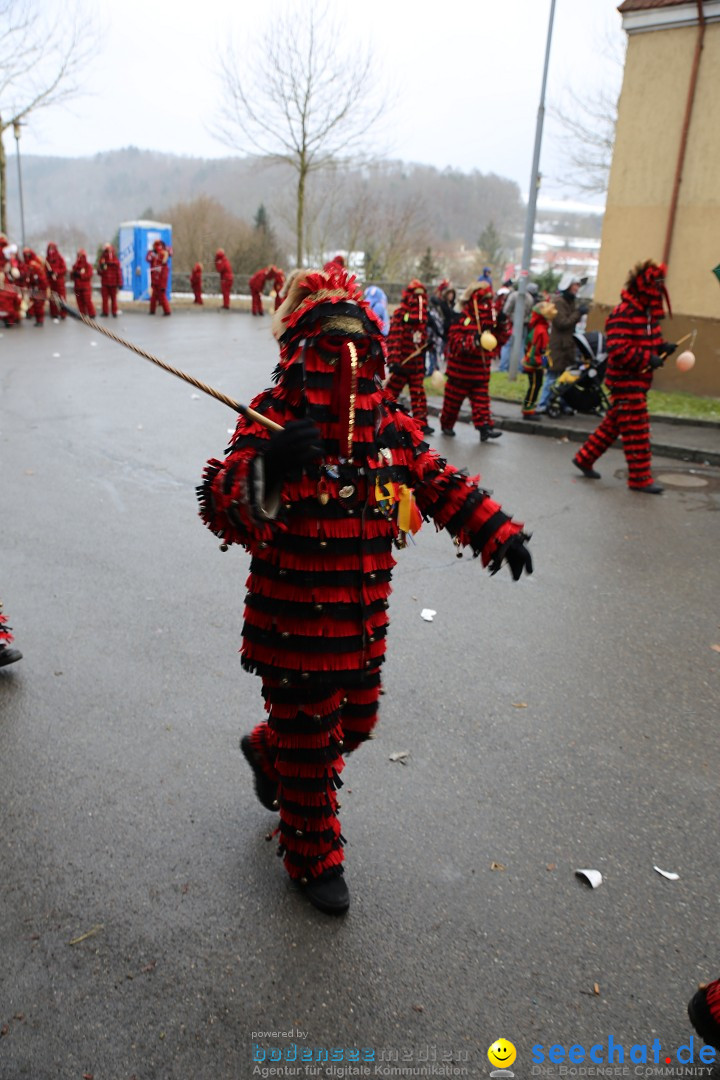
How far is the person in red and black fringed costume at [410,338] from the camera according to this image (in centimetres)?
1026

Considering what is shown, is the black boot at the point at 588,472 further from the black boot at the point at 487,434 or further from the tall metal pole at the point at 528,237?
the tall metal pole at the point at 528,237

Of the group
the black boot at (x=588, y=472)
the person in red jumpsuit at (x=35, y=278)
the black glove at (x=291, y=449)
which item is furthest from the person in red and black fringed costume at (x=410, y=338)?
the person in red jumpsuit at (x=35, y=278)

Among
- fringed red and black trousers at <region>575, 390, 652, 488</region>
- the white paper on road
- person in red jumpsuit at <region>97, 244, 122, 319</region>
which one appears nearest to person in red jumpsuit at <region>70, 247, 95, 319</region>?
person in red jumpsuit at <region>97, 244, 122, 319</region>

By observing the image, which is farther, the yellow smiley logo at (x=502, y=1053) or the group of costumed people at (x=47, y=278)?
the group of costumed people at (x=47, y=278)

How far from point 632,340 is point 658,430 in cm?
393

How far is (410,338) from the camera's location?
408 inches

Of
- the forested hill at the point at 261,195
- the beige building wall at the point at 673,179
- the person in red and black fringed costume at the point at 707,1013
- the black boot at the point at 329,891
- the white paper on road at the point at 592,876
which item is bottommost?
the white paper on road at the point at 592,876

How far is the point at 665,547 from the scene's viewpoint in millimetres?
6691

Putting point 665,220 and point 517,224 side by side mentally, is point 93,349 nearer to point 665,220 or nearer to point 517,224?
point 665,220

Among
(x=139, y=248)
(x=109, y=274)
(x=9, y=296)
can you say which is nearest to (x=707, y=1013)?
(x=9, y=296)

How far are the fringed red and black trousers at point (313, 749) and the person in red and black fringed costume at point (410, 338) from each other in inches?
304

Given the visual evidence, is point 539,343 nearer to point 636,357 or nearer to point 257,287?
point 636,357

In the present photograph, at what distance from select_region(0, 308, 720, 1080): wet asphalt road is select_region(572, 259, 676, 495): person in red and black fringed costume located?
2228 millimetres

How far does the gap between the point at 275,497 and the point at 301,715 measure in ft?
2.40
